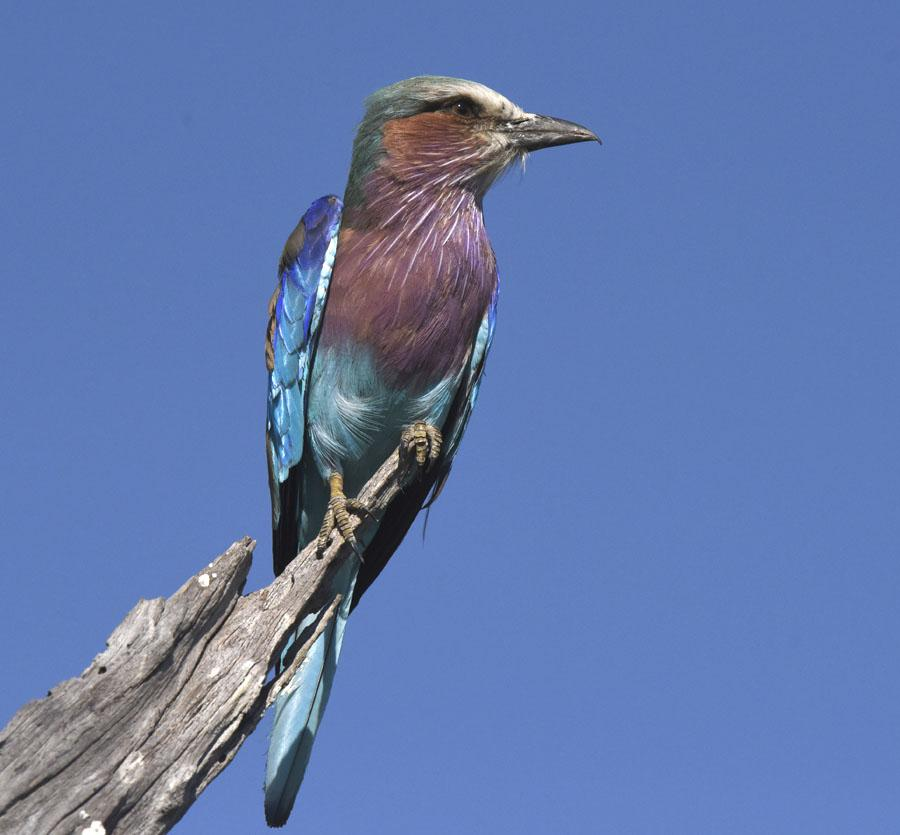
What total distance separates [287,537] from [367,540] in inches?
17.0

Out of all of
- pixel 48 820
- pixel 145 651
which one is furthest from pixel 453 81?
pixel 48 820

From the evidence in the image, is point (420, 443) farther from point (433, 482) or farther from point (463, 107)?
point (463, 107)

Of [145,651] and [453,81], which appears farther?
[453,81]

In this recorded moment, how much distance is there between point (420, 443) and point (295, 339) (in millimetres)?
905

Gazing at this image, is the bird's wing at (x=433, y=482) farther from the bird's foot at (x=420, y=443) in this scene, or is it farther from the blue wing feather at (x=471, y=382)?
the bird's foot at (x=420, y=443)

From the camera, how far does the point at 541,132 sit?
23.9 ft

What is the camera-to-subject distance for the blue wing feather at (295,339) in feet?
22.1

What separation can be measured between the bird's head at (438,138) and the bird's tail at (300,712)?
6.79ft

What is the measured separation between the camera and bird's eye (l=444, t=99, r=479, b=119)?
7.15m

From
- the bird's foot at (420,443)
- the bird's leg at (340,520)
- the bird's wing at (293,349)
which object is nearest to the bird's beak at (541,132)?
the bird's wing at (293,349)

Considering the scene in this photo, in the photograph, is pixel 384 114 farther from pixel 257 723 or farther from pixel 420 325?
pixel 257 723

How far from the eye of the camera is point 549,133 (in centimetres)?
729

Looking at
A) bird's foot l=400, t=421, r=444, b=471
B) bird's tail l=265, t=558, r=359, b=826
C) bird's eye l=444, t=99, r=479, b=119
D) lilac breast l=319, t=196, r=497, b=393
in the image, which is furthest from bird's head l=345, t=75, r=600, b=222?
bird's tail l=265, t=558, r=359, b=826

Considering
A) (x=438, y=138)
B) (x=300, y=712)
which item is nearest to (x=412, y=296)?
(x=438, y=138)
